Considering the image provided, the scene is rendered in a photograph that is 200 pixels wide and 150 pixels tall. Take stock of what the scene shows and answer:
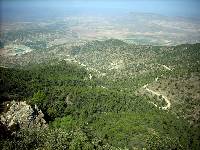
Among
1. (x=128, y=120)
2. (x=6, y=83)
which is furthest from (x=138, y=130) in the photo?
(x=6, y=83)

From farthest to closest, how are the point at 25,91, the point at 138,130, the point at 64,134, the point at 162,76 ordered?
the point at 162,76, the point at 25,91, the point at 138,130, the point at 64,134

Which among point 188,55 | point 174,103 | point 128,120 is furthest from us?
point 188,55

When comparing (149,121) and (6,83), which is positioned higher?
(6,83)

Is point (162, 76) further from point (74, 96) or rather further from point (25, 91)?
point (25, 91)

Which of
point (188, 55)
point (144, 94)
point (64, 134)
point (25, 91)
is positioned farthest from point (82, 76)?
point (64, 134)

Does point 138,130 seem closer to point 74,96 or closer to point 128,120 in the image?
point 128,120

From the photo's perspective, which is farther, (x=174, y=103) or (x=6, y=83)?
(x=174, y=103)
